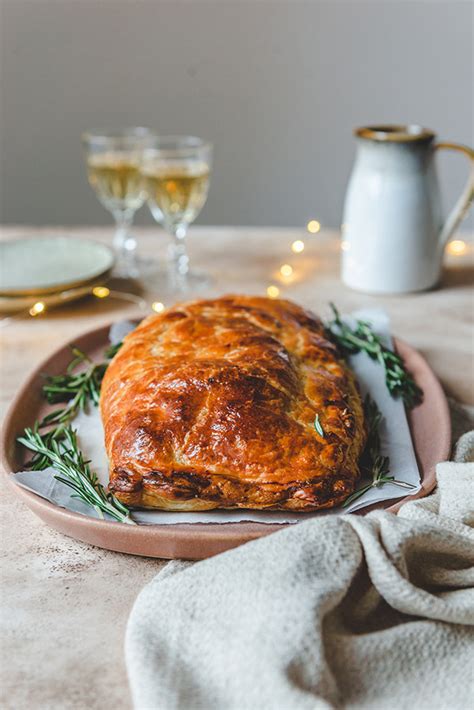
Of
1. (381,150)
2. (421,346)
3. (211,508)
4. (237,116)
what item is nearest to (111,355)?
(211,508)

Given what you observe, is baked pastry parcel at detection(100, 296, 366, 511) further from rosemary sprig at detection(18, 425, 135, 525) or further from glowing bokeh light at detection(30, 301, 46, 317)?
glowing bokeh light at detection(30, 301, 46, 317)

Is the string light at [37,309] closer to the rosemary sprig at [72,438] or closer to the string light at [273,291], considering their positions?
the rosemary sprig at [72,438]

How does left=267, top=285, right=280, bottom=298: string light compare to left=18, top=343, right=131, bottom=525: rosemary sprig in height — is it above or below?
below

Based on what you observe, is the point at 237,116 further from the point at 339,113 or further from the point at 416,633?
the point at 416,633

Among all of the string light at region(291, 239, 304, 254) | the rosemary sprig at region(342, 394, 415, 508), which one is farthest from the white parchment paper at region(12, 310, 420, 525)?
the string light at region(291, 239, 304, 254)

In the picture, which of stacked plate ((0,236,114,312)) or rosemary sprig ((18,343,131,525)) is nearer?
rosemary sprig ((18,343,131,525))

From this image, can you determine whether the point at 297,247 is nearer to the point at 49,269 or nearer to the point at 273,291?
the point at 273,291

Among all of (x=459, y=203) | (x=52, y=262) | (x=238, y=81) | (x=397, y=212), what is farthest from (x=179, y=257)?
Answer: (x=238, y=81)
